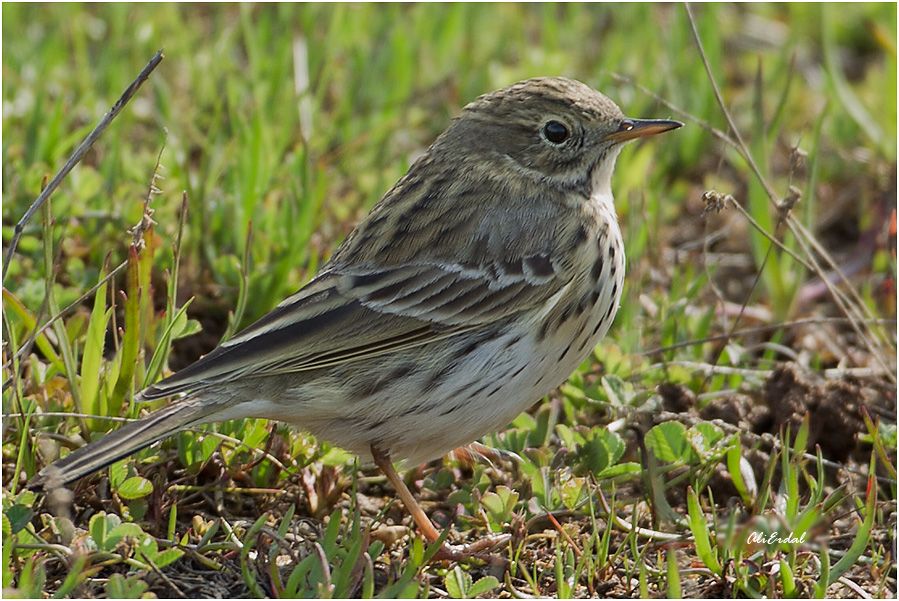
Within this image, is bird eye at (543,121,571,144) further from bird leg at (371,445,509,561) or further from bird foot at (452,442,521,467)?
bird leg at (371,445,509,561)

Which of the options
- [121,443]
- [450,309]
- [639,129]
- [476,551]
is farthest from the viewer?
[639,129]

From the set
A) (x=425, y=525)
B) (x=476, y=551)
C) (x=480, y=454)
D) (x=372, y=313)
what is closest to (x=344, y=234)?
(x=480, y=454)

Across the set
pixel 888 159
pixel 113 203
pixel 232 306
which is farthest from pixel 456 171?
pixel 888 159

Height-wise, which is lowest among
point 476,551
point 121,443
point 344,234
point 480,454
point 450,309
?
point 476,551

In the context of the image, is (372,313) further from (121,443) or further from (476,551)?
(121,443)

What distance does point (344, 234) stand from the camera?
6074mm

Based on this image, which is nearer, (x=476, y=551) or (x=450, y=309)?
(x=476, y=551)

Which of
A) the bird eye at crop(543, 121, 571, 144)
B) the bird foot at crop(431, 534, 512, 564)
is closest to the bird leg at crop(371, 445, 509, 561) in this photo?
the bird foot at crop(431, 534, 512, 564)

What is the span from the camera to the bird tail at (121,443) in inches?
151

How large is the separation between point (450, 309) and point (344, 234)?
1.69 meters

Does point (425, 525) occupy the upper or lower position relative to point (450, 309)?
lower

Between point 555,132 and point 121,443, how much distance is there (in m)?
2.02

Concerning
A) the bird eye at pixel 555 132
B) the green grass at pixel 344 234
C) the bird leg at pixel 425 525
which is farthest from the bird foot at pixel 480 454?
the bird eye at pixel 555 132

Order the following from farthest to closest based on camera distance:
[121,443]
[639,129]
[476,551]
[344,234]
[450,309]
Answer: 1. [344,234]
2. [639,129]
3. [450,309]
4. [476,551]
5. [121,443]
